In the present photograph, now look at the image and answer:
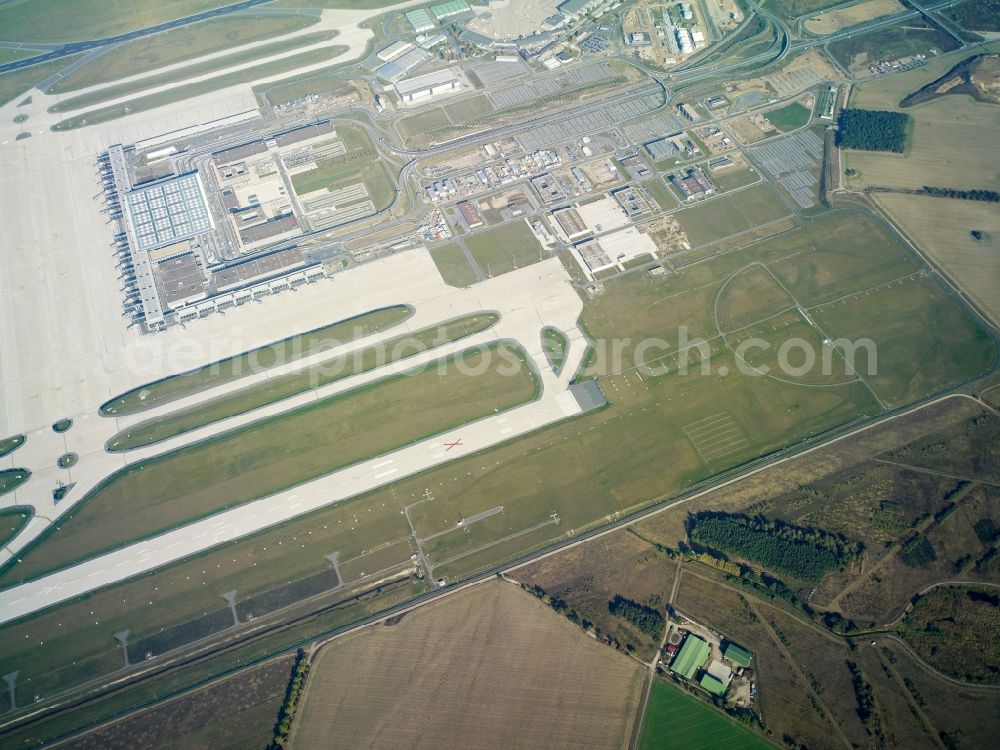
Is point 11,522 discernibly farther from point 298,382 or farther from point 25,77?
point 25,77

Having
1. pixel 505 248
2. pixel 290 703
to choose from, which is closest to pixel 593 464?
pixel 505 248

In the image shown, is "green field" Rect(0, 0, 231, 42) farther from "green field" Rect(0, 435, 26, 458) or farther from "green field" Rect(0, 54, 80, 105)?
"green field" Rect(0, 435, 26, 458)

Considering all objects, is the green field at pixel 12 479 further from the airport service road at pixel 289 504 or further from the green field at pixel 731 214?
the green field at pixel 731 214

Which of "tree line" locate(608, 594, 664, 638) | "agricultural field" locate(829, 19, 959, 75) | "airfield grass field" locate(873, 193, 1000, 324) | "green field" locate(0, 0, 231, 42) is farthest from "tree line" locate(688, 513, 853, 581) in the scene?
"green field" locate(0, 0, 231, 42)

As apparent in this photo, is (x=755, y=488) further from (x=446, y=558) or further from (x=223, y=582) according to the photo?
(x=223, y=582)

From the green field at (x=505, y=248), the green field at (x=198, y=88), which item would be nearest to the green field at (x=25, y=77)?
the green field at (x=198, y=88)
